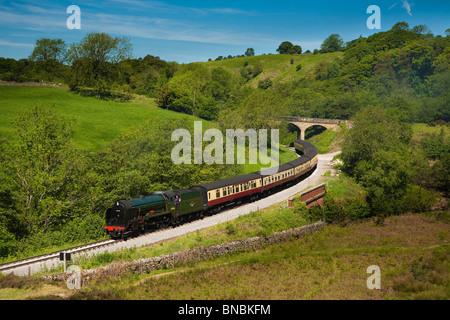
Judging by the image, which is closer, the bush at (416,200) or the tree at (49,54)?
the bush at (416,200)

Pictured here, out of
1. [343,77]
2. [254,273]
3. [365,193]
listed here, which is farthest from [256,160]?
[343,77]

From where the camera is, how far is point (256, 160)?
66.7 m

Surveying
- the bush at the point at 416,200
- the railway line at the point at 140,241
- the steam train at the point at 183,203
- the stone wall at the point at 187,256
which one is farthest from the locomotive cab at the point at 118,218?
the bush at the point at 416,200

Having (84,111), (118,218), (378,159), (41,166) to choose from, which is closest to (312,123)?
(378,159)

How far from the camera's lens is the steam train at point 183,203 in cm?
3011

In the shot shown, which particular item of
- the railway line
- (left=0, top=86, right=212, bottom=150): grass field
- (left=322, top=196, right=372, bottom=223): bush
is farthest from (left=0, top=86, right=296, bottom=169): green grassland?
(left=322, top=196, right=372, bottom=223): bush

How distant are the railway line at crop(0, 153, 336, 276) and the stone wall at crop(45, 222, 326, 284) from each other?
2.99 meters

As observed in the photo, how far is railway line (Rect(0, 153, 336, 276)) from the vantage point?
24.6 m

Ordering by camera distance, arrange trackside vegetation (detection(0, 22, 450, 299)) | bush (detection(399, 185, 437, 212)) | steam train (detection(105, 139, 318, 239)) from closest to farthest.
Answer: trackside vegetation (detection(0, 22, 450, 299)) → steam train (detection(105, 139, 318, 239)) → bush (detection(399, 185, 437, 212))

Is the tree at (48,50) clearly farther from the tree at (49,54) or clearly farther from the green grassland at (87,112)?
the green grassland at (87,112)

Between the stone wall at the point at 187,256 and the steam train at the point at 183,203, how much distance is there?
4905 millimetres

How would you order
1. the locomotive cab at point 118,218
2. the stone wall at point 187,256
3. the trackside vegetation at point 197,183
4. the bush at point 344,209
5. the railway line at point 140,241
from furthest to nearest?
the bush at point 344,209 → the locomotive cab at point 118,218 → the trackside vegetation at point 197,183 → the railway line at point 140,241 → the stone wall at point 187,256

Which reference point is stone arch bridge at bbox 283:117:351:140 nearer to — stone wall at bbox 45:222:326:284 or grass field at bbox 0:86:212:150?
grass field at bbox 0:86:212:150

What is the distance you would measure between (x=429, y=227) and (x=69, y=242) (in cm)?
3989
